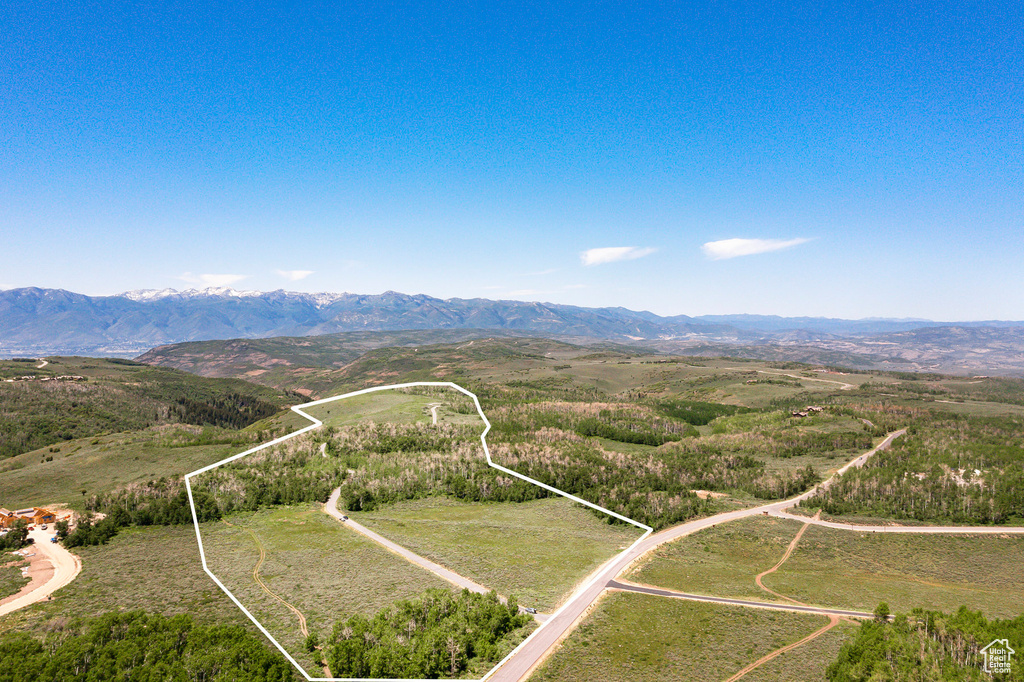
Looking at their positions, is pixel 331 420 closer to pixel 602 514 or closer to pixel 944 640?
pixel 602 514

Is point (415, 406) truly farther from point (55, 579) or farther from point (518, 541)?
point (55, 579)

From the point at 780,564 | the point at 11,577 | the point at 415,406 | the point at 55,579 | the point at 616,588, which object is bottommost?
the point at 780,564

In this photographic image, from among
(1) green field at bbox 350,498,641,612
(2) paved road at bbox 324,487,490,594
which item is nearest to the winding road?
(1) green field at bbox 350,498,641,612

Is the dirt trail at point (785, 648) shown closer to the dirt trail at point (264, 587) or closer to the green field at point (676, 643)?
the green field at point (676, 643)

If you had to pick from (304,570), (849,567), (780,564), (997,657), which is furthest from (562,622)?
(849,567)

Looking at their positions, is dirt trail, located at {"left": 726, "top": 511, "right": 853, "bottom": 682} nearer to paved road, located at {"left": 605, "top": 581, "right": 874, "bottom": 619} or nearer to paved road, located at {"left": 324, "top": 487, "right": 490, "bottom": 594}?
paved road, located at {"left": 605, "top": 581, "right": 874, "bottom": 619}

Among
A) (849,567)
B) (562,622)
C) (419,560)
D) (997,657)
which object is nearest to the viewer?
(419,560)
